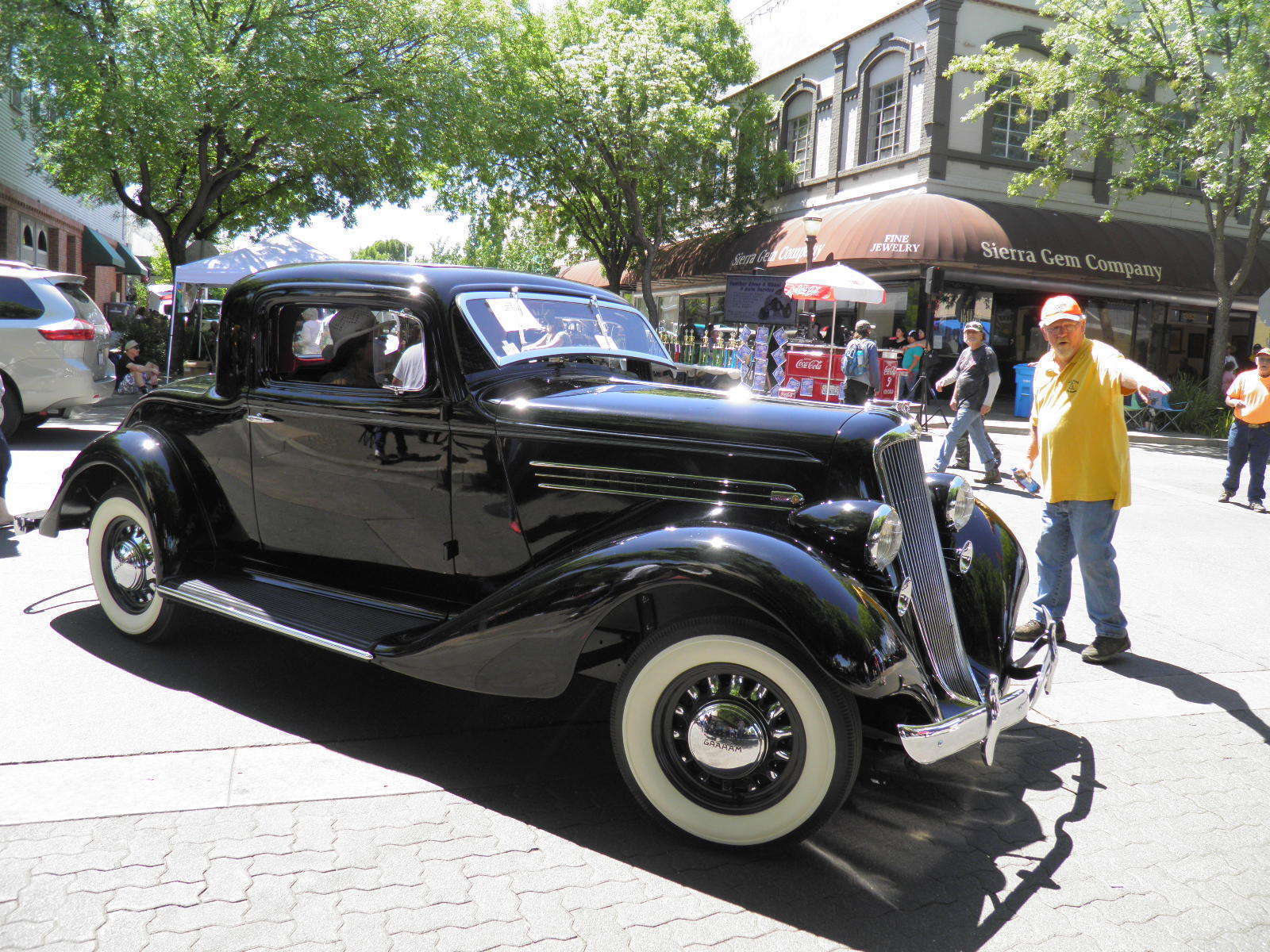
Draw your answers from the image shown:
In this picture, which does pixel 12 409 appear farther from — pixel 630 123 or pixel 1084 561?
pixel 630 123

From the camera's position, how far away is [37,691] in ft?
12.9

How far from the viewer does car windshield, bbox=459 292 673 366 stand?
12.7 feet

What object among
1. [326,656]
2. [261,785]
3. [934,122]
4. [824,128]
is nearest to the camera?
[261,785]

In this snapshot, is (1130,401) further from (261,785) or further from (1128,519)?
(261,785)

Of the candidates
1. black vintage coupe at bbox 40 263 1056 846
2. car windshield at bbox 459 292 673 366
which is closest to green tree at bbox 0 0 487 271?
black vintage coupe at bbox 40 263 1056 846

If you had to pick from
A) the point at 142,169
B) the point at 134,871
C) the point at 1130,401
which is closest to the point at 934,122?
the point at 1130,401

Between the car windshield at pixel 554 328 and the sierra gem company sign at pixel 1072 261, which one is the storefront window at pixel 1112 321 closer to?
the sierra gem company sign at pixel 1072 261

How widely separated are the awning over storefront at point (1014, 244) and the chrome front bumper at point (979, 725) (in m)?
16.6

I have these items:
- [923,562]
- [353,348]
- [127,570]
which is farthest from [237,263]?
[923,562]

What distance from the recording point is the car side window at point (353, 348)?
3854 mm

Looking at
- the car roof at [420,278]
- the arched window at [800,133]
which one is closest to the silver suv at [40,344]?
the car roof at [420,278]

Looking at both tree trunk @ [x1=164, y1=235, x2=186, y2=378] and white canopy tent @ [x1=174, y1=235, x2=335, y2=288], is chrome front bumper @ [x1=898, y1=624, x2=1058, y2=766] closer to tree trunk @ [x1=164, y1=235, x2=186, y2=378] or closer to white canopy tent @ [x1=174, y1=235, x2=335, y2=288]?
white canopy tent @ [x1=174, y1=235, x2=335, y2=288]

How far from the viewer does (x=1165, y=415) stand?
19.3 meters

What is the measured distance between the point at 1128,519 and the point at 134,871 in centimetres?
879
